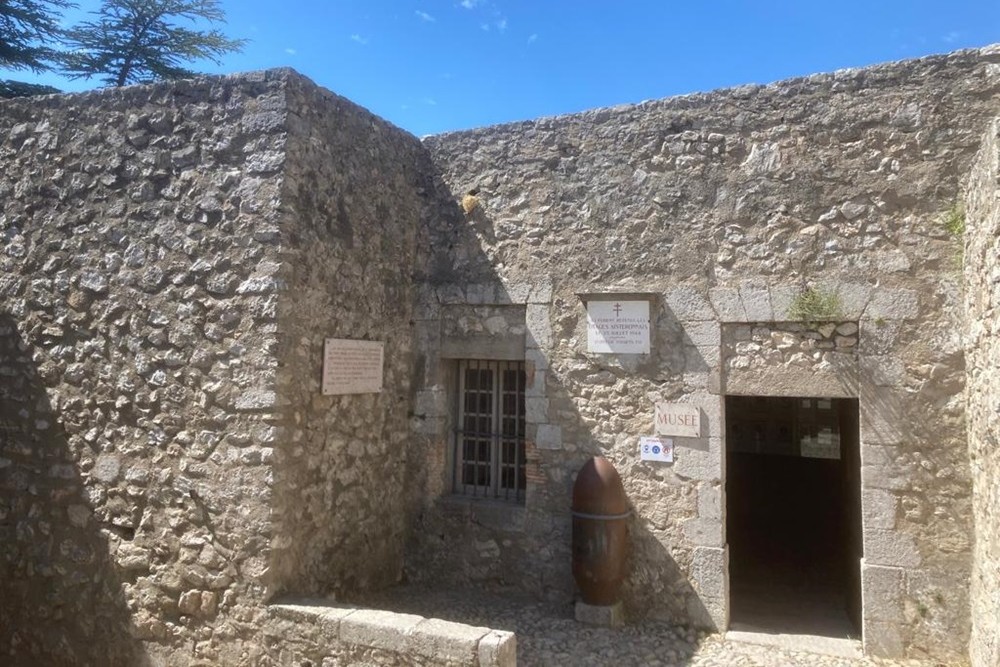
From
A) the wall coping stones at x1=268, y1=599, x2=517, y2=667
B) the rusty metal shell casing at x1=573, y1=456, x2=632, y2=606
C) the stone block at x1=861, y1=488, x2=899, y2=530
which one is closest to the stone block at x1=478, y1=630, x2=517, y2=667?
the wall coping stones at x1=268, y1=599, x2=517, y2=667

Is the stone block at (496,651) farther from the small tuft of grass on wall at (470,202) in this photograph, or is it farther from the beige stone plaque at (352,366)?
the small tuft of grass on wall at (470,202)

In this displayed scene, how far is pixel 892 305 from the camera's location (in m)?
4.45

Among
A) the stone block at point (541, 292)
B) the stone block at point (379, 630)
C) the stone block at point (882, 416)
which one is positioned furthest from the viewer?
the stone block at point (541, 292)

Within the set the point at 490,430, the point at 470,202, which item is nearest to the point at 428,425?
the point at 490,430

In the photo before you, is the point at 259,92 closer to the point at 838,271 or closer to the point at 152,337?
the point at 152,337

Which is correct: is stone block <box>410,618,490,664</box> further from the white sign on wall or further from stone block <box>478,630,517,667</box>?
the white sign on wall

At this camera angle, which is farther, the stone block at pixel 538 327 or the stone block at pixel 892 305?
the stone block at pixel 538 327

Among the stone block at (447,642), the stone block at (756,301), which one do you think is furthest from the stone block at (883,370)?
the stone block at (447,642)

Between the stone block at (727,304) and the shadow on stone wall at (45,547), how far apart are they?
439 centimetres

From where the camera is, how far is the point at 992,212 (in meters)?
3.60

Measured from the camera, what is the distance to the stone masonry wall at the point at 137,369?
431 cm

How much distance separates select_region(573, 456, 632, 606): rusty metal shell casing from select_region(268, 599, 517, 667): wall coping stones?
114 centimetres

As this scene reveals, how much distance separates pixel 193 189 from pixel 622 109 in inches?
123

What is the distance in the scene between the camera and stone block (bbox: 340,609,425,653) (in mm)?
3732
